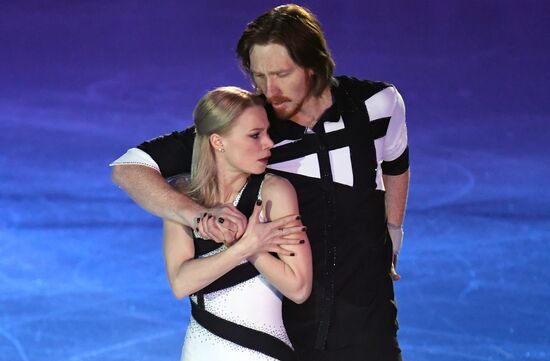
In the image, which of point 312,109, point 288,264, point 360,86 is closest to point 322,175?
point 312,109

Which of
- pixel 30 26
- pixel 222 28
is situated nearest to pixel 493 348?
pixel 222 28

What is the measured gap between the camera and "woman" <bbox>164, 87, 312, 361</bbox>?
2.64 metres

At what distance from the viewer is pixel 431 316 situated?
523 centimetres

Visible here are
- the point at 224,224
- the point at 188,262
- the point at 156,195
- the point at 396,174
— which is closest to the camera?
the point at 224,224

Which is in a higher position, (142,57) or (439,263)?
(142,57)

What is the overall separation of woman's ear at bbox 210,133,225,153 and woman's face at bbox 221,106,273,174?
0.01 metres

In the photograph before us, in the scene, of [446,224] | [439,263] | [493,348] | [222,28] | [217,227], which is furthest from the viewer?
[222,28]

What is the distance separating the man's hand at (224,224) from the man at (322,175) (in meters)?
0.32

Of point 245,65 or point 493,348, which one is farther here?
point 493,348

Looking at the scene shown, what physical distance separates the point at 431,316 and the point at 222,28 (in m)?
2.99

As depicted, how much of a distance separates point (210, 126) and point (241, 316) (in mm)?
505

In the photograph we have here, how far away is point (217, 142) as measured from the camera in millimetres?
2697

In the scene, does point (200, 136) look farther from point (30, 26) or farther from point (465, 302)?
point (30, 26)

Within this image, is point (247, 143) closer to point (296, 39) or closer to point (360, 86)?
point (296, 39)
